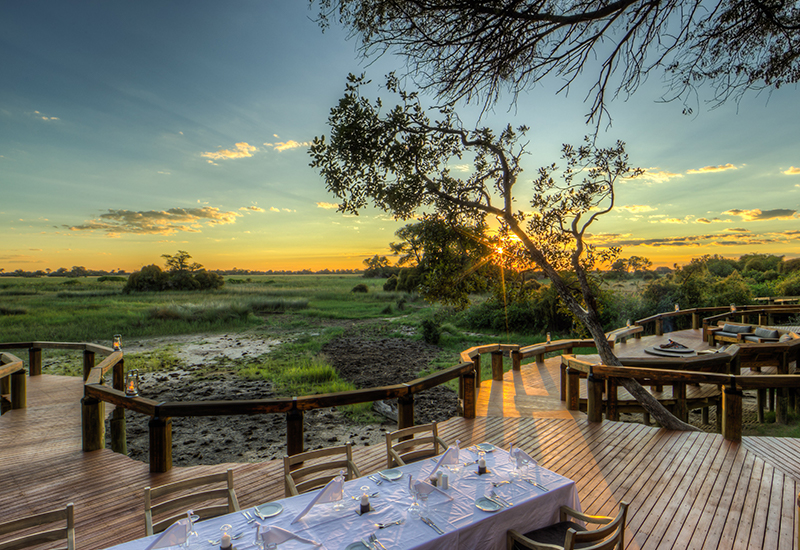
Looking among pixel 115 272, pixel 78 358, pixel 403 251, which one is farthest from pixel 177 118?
pixel 115 272

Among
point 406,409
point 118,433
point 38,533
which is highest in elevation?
point 38,533

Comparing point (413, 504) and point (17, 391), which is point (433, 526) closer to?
point (413, 504)

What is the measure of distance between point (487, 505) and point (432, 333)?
66.9ft

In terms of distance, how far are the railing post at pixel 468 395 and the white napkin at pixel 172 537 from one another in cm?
444

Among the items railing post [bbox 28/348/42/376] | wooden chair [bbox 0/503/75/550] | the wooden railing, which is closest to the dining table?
wooden chair [bbox 0/503/75/550]

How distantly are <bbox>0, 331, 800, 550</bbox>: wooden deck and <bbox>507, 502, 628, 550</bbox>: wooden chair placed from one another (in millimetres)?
769

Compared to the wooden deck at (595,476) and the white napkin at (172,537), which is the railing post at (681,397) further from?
the white napkin at (172,537)

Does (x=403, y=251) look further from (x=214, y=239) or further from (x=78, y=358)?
(x=78, y=358)

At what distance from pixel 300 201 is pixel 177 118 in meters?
8.18

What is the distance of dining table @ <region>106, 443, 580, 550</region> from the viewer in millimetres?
2064

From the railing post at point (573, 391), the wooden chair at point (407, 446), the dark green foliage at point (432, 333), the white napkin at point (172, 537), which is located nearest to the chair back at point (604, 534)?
the wooden chair at point (407, 446)

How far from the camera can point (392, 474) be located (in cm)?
→ 286

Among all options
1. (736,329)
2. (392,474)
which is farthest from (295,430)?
(736,329)

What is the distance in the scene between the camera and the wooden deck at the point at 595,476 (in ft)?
10.2
